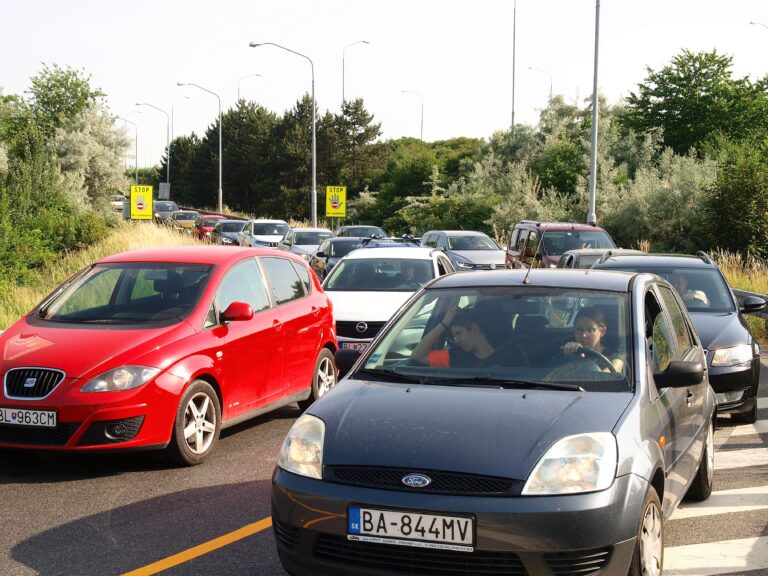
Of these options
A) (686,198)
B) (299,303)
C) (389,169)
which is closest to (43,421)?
(299,303)

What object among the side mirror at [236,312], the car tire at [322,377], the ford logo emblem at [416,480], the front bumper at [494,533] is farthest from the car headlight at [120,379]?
the ford logo emblem at [416,480]

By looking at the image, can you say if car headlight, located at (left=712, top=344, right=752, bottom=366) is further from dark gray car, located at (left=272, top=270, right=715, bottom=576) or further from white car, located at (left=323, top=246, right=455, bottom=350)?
white car, located at (left=323, top=246, right=455, bottom=350)

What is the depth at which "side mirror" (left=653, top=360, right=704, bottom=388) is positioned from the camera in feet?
16.9

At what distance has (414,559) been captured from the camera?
13.9 feet

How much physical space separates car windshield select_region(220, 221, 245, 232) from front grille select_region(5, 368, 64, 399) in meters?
40.5

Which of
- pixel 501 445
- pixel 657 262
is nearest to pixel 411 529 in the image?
pixel 501 445

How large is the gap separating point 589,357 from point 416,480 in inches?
55.2

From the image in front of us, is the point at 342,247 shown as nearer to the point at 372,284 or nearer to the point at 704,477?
the point at 372,284

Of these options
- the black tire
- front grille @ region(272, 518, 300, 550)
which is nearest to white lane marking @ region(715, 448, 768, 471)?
the black tire

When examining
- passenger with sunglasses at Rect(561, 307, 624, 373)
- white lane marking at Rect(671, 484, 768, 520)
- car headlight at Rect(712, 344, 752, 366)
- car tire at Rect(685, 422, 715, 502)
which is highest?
passenger with sunglasses at Rect(561, 307, 624, 373)

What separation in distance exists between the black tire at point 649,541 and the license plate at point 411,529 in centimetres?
75

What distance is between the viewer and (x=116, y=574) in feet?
17.1

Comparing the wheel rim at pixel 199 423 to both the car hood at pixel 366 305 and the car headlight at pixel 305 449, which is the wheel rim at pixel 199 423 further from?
the car hood at pixel 366 305

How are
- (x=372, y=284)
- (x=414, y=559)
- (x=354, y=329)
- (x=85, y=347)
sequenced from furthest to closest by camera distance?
1. (x=372, y=284)
2. (x=354, y=329)
3. (x=85, y=347)
4. (x=414, y=559)
